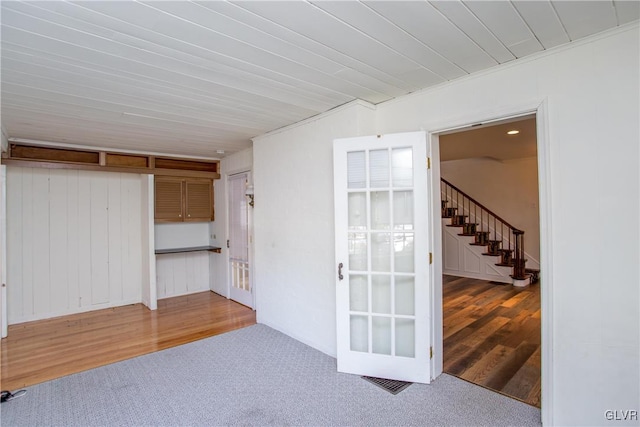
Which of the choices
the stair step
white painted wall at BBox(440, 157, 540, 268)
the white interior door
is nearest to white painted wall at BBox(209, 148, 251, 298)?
the white interior door

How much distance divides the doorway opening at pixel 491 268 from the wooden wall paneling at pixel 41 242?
5.40 m

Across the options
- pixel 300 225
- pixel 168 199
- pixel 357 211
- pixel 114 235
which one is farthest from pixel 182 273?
pixel 357 211

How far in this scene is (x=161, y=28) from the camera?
1.76m

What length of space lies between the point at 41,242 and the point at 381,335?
491 cm

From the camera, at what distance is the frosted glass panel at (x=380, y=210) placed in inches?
111

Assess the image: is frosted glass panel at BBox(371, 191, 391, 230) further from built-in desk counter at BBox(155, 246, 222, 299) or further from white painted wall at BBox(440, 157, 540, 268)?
white painted wall at BBox(440, 157, 540, 268)

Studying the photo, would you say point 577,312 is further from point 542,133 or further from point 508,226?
point 508,226

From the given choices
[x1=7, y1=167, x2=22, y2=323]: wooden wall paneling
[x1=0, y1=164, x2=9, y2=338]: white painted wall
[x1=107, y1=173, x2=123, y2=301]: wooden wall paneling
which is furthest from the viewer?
[x1=107, y1=173, x2=123, y2=301]: wooden wall paneling

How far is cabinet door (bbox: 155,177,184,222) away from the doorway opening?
4.45 metres

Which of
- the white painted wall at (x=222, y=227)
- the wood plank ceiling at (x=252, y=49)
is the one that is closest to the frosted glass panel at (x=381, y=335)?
the wood plank ceiling at (x=252, y=49)

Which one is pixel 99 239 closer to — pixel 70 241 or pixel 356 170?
pixel 70 241

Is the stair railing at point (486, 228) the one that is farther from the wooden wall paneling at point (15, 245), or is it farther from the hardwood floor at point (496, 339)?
the wooden wall paneling at point (15, 245)

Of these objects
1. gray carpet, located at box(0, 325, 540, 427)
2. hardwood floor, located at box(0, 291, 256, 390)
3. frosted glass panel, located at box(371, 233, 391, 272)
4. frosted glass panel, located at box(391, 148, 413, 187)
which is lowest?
hardwood floor, located at box(0, 291, 256, 390)

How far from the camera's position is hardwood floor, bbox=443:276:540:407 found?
2742 mm
